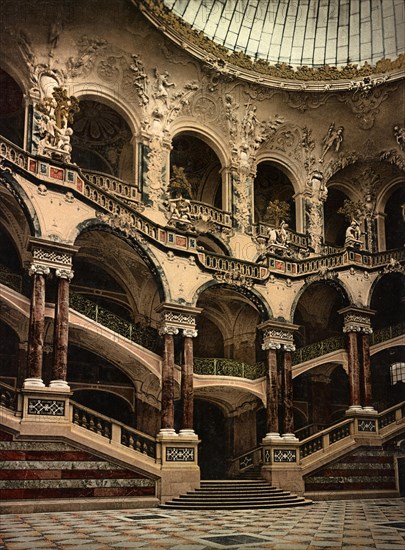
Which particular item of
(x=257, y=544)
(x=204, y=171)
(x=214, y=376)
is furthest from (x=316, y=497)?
(x=204, y=171)

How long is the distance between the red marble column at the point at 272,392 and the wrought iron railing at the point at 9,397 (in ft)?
29.7

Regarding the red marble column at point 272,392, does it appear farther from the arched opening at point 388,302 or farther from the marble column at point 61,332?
the marble column at point 61,332

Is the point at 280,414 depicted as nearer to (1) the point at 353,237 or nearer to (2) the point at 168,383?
(2) the point at 168,383

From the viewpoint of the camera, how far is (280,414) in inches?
882

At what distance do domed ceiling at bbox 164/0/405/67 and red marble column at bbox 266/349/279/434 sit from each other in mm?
12946

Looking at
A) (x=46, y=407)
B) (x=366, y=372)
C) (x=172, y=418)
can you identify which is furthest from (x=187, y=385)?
(x=366, y=372)

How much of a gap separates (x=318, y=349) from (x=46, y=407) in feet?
38.4

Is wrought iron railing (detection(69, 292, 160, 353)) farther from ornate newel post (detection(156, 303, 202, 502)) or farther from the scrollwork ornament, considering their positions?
the scrollwork ornament

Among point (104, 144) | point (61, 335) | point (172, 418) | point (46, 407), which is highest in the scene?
point (104, 144)

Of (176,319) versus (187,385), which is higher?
(176,319)

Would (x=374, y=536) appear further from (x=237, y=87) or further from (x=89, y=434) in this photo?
(x=237, y=87)

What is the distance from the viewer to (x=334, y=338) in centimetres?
2514

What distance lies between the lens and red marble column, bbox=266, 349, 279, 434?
2208cm

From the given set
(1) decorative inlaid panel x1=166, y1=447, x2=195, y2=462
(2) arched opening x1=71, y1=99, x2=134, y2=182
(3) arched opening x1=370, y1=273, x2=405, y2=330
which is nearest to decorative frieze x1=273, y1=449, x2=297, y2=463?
(1) decorative inlaid panel x1=166, y1=447, x2=195, y2=462
